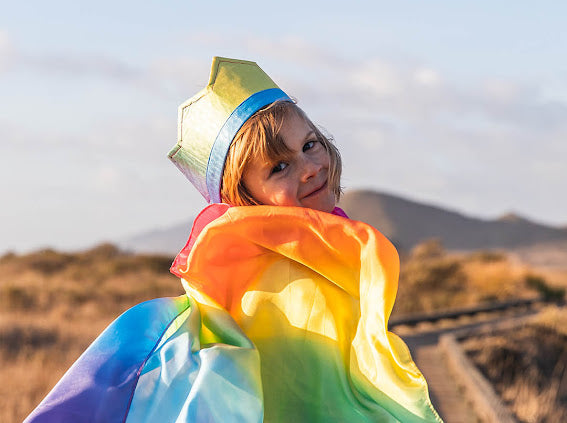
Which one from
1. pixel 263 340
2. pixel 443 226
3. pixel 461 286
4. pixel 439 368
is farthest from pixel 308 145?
pixel 443 226

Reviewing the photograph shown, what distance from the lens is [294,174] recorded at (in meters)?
2.48

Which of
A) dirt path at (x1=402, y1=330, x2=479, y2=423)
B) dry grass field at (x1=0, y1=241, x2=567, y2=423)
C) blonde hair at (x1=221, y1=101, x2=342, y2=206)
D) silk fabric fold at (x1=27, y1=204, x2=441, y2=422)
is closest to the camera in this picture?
silk fabric fold at (x1=27, y1=204, x2=441, y2=422)

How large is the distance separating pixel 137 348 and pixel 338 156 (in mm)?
946

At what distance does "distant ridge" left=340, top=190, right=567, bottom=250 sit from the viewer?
61.0 meters

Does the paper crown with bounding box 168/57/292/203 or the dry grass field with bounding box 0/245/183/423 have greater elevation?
the paper crown with bounding box 168/57/292/203

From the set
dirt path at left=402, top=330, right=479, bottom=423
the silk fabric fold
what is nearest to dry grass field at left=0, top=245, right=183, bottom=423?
dirt path at left=402, top=330, right=479, bottom=423

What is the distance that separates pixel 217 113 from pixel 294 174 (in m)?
0.32

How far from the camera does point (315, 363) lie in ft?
7.68

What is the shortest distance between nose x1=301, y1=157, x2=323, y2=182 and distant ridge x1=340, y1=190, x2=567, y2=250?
187ft

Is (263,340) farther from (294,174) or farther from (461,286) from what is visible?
(461,286)

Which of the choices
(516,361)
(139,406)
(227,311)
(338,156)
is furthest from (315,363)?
(516,361)

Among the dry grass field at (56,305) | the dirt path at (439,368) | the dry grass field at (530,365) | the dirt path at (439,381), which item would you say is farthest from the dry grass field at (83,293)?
the dry grass field at (530,365)

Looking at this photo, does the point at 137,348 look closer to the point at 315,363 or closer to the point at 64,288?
the point at 315,363

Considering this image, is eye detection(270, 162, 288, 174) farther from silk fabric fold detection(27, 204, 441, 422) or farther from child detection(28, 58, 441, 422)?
silk fabric fold detection(27, 204, 441, 422)
